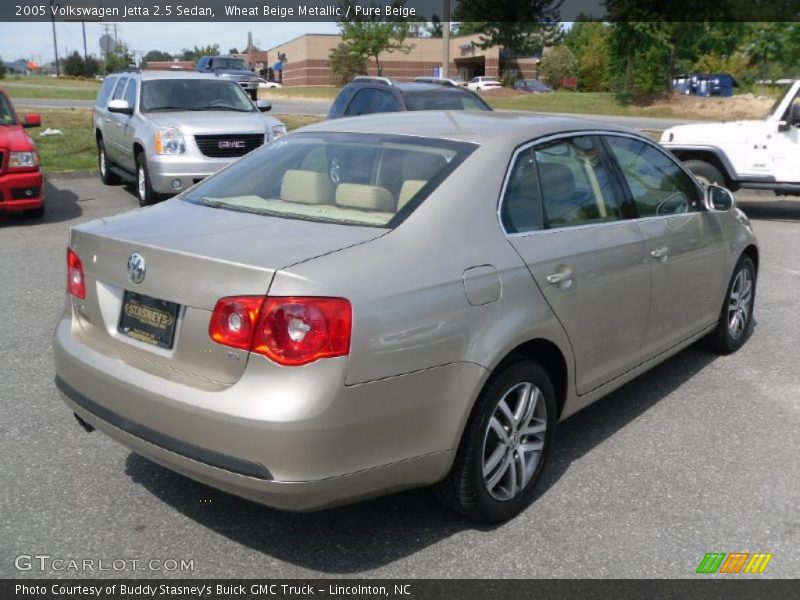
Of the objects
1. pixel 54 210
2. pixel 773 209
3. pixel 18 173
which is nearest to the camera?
pixel 18 173

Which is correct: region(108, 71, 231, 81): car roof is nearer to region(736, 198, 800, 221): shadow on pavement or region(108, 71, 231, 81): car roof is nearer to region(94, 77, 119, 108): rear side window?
region(94, 77, 119, 108): rear side window

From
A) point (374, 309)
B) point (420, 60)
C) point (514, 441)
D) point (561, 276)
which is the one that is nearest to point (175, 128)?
point (561, 276)

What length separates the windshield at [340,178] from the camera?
3621 mm

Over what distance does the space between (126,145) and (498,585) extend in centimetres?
1079

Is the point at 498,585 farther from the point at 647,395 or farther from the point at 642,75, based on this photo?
the point at 642,75

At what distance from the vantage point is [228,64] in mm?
35469

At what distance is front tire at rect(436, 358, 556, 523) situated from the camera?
3.43m

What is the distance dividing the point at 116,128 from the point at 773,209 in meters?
10.6

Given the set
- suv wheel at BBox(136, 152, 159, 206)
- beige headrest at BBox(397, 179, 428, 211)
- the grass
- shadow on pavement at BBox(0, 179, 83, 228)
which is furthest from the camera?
the grass

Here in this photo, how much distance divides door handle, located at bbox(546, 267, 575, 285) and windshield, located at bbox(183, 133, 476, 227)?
640mm

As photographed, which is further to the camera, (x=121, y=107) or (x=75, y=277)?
(x=121, y=107)

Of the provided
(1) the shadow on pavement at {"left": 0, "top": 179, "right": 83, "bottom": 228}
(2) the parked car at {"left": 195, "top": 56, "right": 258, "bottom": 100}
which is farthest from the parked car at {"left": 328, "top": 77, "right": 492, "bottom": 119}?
(2) the parked car at {"left": 195, "top": 56, "right": 258, "bottom": 100}

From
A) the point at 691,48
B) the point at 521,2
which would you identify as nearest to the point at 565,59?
the point at 521,2

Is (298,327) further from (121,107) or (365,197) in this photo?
(121,107)
